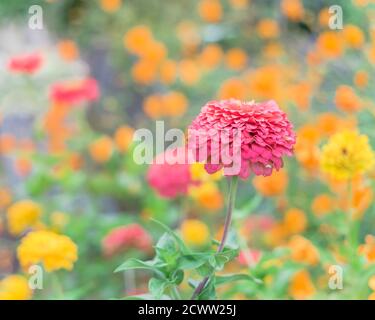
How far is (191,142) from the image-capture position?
758 mm

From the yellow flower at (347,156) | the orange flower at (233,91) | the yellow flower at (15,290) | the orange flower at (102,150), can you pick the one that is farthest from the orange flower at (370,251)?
the orange flower at (102,150)

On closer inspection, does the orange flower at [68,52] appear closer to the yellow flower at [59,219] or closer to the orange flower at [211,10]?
the orange flower at [211,10]

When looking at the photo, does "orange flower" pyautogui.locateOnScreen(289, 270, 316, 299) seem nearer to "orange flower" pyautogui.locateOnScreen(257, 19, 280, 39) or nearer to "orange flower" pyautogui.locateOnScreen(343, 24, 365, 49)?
"orange flower" pyautogui.locateOnScreen(343, 24, 365, 49)

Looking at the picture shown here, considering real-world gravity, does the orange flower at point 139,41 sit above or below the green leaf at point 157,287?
above

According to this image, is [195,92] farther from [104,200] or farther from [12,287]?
[12,287]

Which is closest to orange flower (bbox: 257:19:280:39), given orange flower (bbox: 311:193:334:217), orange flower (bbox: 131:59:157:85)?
orange flower (bbox: 131:59:157:85)

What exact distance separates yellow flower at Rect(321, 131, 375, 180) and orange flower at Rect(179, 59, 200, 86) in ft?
4.04

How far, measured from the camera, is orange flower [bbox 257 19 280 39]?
7.38 feet

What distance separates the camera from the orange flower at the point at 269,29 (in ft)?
7.38

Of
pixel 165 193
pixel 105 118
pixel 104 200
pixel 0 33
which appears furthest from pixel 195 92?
pixel 165 193

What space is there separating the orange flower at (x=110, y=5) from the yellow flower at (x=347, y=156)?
1412mm

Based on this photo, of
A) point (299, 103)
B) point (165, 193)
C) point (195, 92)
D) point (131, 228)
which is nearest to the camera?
point (165, 193)

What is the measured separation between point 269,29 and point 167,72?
0.38 metres
